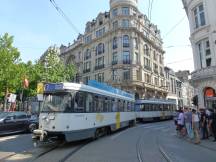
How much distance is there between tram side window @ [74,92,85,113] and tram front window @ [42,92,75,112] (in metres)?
0.26

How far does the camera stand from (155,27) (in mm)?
62062

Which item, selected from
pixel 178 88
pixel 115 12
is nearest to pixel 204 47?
pixel 115 12

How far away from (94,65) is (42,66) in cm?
1536

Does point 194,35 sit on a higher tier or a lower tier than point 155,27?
lower

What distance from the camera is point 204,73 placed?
A: 18750mm

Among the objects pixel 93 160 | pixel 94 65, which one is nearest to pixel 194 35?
pixel 93 160

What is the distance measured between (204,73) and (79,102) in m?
12.2

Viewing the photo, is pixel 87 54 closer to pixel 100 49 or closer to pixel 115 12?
pixel 100 49

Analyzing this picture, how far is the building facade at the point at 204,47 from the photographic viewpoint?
18.2m

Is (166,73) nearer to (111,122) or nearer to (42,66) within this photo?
(42,66)

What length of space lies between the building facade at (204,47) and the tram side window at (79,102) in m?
11.1

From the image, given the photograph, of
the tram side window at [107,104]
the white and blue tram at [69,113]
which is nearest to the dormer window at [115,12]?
the tram side window at [107,104]

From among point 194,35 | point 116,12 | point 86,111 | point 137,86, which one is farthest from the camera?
point 116,12

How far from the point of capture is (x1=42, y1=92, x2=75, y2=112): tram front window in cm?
1016
